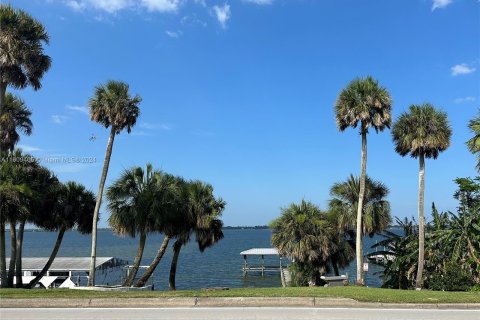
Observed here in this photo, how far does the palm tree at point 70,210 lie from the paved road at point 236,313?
48.5ft

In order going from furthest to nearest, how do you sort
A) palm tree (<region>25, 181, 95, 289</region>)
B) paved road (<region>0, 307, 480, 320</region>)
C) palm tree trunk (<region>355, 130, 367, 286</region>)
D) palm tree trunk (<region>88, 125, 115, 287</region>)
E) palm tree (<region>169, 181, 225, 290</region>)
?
1. palm tree (<region>169, 181, 225, 290</region>)
2. palm tree (<region>25, 181, 95, 289</region>)
3. palm tree trunk (<region>355, 130, 367, 286</region>)
4. palm tree trunk (<region>88, 125, 115, 287</region>)
5. paved road (<region>0, 307, 480, 320</region>)

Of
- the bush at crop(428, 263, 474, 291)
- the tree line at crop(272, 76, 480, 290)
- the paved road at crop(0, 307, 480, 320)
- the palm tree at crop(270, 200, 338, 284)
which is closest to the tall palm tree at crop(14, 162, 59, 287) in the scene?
the paved road at crop(0, 307, 480, 320)

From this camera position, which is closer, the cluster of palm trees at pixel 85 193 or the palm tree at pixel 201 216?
the cluster of palm trees at pixel 85 193

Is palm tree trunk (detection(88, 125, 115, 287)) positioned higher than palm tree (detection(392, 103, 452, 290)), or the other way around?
palm tree (detection(392, 103, 452, 290))

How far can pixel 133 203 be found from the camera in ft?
84.3

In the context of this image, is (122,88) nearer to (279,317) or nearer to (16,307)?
(16,307)

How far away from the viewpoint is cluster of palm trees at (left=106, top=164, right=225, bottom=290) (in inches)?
990

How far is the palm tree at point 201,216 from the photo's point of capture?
26.8 meters

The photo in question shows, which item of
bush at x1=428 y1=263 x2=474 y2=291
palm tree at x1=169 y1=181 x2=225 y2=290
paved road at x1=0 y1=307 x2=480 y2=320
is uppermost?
palm tree at x1=169 y1=181 x2=225 y2=290

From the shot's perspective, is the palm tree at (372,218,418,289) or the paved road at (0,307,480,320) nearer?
the paved road at (0,307,480,320)

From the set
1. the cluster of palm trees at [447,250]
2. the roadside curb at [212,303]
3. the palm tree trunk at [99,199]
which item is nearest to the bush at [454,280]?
the cluster of palm trees at [447,250]

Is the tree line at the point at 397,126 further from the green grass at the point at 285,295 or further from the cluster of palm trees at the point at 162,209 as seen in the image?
the green grass at the point at 285,295

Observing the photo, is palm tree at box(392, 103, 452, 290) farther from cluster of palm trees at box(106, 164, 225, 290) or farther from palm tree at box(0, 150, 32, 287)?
palm tree at box(0, 150, 32, 287)

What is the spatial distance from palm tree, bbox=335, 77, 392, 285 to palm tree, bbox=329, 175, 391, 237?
12.2 feet
